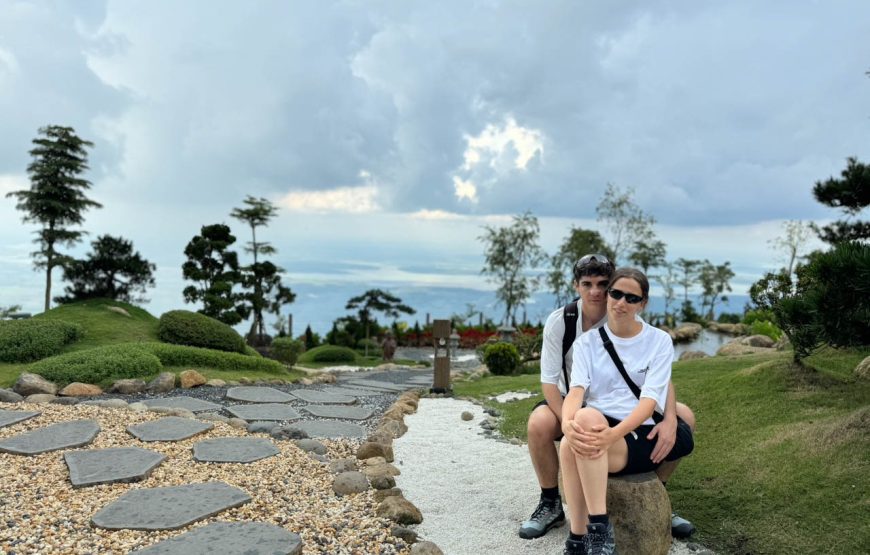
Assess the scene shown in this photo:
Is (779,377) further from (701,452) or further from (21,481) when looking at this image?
(21,481)

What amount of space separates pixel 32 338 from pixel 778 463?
383 inches

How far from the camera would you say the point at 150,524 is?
3.30 meters

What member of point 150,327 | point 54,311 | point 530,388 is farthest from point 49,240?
point 530,388

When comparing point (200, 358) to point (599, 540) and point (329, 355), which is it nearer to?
point (599, 540)

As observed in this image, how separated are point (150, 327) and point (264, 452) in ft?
26.0

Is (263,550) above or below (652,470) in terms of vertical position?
below

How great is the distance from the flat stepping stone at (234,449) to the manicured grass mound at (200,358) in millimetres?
4584

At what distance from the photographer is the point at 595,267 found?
3.20 metres

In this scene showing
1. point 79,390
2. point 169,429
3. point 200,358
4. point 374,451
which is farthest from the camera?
point 200,358

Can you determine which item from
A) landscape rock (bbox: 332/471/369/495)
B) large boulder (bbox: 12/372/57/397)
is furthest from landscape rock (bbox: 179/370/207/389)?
landscape rock (bbox: 332/471/369/495)

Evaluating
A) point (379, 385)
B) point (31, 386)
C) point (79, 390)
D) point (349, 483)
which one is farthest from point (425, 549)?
point (379, 385)

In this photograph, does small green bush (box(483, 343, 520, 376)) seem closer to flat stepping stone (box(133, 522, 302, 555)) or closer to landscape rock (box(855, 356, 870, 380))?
landscape rock (box(855, 356, 870, 380))

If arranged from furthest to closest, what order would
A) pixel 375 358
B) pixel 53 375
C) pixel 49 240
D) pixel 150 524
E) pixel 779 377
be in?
pixel 375 358
pixel 49 240
pixel 53 375
pixel 779 377
pixel 150 524

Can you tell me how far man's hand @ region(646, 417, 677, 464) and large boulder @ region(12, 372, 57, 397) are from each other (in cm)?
705
